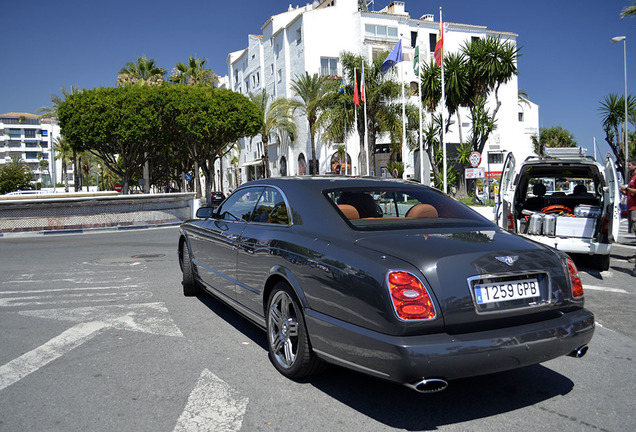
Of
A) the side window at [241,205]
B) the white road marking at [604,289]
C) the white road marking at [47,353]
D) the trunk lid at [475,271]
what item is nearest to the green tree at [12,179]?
the white road marking at [47,353]

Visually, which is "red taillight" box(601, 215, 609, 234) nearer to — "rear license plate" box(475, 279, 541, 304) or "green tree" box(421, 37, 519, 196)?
"rear license plate" box(475, 279, 541, 304)

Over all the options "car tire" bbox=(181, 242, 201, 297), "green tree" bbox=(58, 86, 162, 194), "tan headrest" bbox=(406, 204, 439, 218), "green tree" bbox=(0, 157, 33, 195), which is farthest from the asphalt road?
"green tree" bbox=(0, 157, 33, 195)

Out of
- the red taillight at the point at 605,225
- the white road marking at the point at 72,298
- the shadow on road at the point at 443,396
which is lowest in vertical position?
the shadow on road at the point at 443,396

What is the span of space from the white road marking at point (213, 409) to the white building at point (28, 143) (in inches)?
5320

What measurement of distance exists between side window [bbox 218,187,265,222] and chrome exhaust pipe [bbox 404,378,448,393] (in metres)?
2.55

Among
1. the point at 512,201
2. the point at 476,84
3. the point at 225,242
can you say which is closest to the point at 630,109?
the point at 476,84

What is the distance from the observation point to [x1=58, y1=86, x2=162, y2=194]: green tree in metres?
32.9

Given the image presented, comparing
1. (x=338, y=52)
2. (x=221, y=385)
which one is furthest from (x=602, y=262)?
(x=338, y=52)

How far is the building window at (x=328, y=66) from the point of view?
149 ft

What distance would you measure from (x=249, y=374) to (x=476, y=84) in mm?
29005

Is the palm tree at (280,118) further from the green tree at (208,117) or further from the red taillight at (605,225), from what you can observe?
the red taillight at (605,225)

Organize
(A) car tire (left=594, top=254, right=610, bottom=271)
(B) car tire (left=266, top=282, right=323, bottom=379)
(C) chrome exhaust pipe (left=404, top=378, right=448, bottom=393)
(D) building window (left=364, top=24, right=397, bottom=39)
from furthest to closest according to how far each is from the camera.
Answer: (D) building window (left=364, top=24, right=397, bottom=39) → (A) car tire (left=594, top=254, right=610, bottom=271) → (B) car tire (left=266, top=282, right=323, bottom=379) → (C) chrome exhaust pipe (left=404, top=378, right=448, bottom=393)

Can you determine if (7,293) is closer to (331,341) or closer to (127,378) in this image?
(127,378)

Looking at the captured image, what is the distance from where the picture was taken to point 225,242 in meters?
5.26
